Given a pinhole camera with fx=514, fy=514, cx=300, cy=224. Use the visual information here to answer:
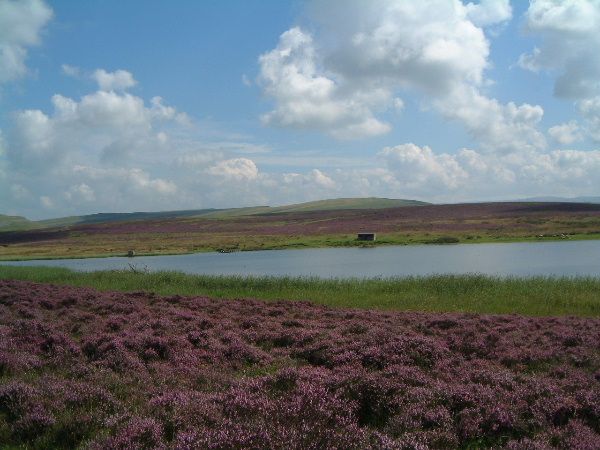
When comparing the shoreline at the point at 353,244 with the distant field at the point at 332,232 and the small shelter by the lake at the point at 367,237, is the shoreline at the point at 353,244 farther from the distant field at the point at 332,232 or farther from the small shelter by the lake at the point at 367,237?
the small shelter by the lake at the point at 367,237

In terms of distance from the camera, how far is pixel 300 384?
9.14 m

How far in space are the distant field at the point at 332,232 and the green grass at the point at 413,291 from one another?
2227 inches

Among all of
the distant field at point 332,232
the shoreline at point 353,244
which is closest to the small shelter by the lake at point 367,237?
the distant field at point 332,232

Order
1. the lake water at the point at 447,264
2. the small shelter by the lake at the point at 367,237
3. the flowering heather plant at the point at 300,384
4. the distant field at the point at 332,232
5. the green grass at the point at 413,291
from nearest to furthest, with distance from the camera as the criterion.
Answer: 1. the flowering heather plant at the point at 300,384
2. the green grass at the point at 413,291
3. the lake water at the point at 447,264
4. the distant field at the point at 332,232
5. the small shelter by the lake at the point at 367,237

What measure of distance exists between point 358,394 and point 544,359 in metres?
5.45

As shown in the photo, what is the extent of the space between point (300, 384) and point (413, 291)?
21.1 m

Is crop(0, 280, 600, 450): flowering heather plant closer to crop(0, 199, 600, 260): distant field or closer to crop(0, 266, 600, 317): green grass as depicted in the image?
crop(0, 266, 600, 317): green grass

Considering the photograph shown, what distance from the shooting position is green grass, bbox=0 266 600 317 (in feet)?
79.5

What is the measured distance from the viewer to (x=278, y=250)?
8838 cm

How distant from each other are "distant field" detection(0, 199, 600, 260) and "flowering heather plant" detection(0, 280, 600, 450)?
7681cm

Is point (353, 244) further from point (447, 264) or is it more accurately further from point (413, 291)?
point (413, 291)

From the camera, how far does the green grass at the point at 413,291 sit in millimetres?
24219

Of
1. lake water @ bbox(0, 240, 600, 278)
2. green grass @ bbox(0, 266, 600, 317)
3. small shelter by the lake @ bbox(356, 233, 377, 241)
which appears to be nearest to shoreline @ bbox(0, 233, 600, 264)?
small shelter by the lake @ bbox(356, 233, 377, 241)

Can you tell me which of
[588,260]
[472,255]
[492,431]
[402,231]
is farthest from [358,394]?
[402,231]
